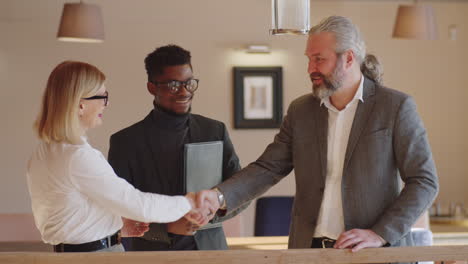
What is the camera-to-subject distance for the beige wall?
5824 mm

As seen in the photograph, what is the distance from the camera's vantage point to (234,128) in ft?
21.2

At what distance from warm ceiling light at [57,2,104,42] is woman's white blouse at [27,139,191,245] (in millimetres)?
1974

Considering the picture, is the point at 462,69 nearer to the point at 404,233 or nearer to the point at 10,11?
the point at 10,11

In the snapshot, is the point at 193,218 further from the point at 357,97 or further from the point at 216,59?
the point at 216,59

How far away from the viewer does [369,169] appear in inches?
102

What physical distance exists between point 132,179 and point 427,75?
15.5 feet

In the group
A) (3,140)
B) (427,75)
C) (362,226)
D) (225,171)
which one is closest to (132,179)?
(225,171)

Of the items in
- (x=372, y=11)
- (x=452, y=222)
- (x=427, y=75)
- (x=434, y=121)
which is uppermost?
(x=372, y=11)

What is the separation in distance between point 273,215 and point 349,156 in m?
2.43

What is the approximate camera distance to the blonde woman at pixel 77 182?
2301 mm

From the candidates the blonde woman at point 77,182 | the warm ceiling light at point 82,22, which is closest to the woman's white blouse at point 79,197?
the blonde woman at point 77,182

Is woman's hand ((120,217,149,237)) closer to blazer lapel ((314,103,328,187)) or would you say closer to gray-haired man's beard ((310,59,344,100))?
blazer lapel ((314,103,328,187))

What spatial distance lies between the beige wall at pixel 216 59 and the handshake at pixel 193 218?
2103 mm

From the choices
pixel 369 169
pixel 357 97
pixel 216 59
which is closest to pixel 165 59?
pixel 357 97
